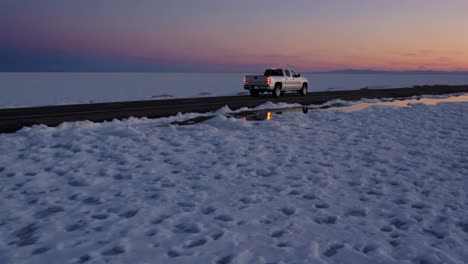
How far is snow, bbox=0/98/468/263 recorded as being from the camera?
4633mm

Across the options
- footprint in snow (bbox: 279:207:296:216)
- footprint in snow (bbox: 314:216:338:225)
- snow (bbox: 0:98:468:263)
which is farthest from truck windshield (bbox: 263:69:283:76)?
footprint in snow (bbox: 314:216:338:225)

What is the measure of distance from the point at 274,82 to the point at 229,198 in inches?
932

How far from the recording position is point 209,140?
36.9 ft

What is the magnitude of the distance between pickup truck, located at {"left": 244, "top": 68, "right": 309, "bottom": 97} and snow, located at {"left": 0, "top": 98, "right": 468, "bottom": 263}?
1739cm

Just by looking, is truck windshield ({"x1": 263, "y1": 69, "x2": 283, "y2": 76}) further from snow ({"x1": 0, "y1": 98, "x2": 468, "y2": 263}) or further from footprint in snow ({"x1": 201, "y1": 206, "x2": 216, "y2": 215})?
footprint in snow ({"x1": 201, "y1": 206, "x2": 216, "y2": 215})

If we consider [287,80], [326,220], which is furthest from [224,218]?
[287,80]

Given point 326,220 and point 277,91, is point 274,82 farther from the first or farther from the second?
point 326,220

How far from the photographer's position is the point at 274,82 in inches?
1160

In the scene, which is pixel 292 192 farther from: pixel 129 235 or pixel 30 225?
pixel 30 225

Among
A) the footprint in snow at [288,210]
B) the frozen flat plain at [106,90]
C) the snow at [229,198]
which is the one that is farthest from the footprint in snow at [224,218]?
the frozen flat plain at [106,90]

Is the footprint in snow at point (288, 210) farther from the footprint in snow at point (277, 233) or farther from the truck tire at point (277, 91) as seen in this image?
the truck tire at point (277, 91)

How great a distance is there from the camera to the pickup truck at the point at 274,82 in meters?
29.2

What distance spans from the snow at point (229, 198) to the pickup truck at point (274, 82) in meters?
17.4

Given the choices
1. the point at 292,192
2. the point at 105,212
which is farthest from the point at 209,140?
the point at 105,212
